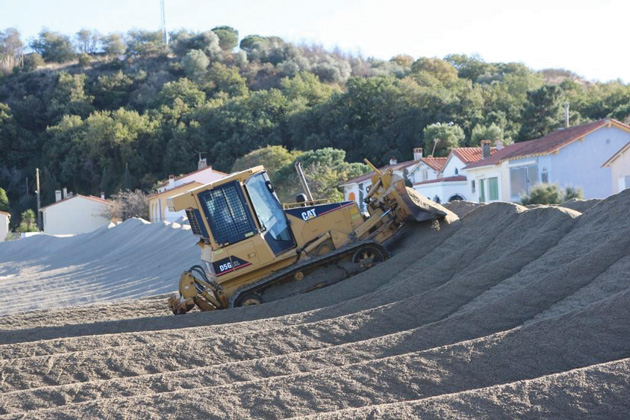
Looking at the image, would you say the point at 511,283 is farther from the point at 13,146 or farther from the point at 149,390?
the point at 13,146

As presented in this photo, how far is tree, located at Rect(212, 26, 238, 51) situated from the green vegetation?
0.14 metres

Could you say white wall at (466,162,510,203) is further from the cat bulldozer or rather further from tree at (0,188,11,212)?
tree at (0,188,11,212)

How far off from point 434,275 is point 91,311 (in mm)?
7412

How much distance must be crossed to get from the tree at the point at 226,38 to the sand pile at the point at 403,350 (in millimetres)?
109038

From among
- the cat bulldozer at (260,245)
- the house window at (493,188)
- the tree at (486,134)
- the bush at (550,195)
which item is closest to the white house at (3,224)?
the tree at (486,134)

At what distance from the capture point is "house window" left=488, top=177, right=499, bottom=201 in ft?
135

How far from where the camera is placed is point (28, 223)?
7669 centimetres

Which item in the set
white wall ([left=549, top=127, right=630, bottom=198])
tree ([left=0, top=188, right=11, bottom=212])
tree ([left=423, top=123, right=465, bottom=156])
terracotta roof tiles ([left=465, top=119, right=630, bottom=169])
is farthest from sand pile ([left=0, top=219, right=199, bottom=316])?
tree ([left=0, top=188, right=11, bottom=212])

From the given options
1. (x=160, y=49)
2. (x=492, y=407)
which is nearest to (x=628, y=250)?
(x=492, y=407)

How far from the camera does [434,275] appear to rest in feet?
44.8

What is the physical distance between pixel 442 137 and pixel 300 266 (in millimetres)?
42691

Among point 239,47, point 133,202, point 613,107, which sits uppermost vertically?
point 239,47

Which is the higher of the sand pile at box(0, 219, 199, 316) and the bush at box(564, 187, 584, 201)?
the bush at box(564, 187, 584, 201)

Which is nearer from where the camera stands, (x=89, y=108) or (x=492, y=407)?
(x=492, y=407)
